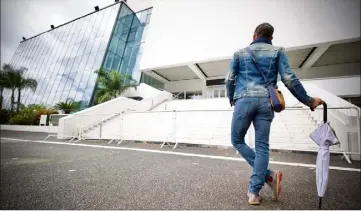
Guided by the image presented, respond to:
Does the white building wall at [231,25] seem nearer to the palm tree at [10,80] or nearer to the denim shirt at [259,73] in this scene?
the palm tree at [10,80]

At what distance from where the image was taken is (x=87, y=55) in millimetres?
24594

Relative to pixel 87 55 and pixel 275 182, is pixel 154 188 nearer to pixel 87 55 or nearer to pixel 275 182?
pixel 275 182

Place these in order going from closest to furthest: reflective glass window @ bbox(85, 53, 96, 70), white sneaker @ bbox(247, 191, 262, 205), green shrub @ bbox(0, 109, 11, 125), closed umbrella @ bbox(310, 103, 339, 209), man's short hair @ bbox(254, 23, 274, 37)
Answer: closed umbrella @ bbox(310, 103, 339, 209) → white sneaker @ bbox(247, 191, 262, 205) → man's short hair @ bbox(254, 23, 274, 37) → green shrub @ bbox(0, 109, 11, 125) → reflective glass window @ bbox(85, 53, 96, 70)

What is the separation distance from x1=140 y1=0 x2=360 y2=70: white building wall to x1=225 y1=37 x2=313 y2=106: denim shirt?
667 inches

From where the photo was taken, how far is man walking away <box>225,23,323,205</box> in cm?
181

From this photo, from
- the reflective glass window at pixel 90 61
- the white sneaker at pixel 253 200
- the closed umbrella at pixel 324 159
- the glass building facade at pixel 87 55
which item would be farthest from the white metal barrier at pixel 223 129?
the reflective glass window at pixel 90 61

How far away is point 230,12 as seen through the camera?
710 inches

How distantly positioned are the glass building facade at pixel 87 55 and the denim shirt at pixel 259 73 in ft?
69.6

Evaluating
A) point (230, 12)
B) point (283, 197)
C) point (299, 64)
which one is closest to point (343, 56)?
point (299, 64)

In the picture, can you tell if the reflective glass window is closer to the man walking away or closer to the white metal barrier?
the white metal barrier

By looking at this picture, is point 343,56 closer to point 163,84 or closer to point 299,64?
point 299,64

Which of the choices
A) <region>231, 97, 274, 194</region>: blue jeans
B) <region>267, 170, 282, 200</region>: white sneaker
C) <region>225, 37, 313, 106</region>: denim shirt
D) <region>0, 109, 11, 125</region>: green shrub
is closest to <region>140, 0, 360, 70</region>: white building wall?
<region>0, 109, 11, 125</region>: green shrub

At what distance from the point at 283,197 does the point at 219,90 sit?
888 inches

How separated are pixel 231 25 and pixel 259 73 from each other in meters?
18.3
